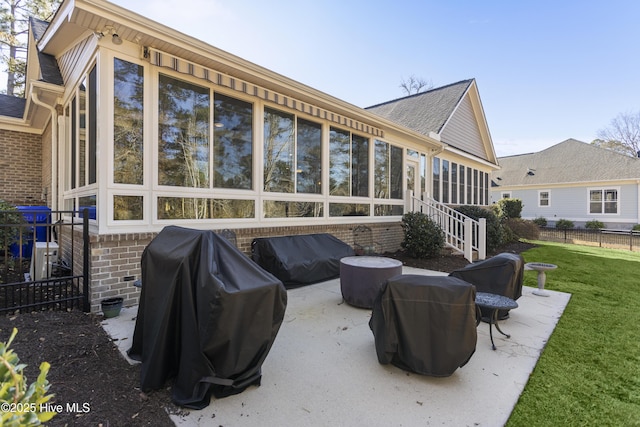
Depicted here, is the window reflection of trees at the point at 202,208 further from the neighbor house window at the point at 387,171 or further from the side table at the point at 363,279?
the neighbor house window at the point at 387,171

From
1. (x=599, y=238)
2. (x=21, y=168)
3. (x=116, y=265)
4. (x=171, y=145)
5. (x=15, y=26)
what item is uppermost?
(x=15, y=26)

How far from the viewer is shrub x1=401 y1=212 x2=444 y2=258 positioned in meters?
8.28

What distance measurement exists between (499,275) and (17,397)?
4.58 metres

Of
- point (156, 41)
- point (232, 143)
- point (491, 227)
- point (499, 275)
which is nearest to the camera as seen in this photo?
point (499, 275)

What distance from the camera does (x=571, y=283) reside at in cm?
654

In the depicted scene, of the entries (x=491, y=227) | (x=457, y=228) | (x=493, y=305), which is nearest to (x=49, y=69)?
(x=493, y=305)

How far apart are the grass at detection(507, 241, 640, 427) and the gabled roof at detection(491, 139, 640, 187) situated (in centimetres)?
1917

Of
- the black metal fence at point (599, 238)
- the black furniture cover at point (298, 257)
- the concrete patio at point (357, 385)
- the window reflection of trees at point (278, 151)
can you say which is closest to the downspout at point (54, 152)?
the window reflection of trees at point (278, 151)

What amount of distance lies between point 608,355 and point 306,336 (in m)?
3.29

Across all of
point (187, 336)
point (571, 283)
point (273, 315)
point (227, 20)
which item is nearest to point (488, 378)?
point (273, 315)

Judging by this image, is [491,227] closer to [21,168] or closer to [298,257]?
[298,257]

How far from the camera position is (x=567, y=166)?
73.0ft

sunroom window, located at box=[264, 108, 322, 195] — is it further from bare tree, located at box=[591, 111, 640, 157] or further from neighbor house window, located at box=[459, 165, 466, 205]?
bare tree, located at box=[591, 111, 640, 157]

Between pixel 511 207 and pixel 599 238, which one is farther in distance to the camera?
pixel 511 207
